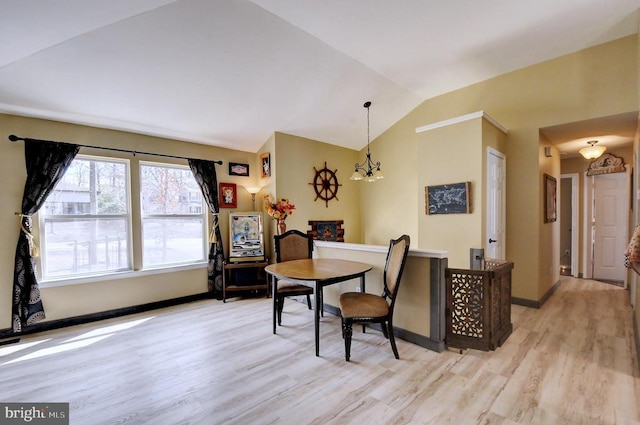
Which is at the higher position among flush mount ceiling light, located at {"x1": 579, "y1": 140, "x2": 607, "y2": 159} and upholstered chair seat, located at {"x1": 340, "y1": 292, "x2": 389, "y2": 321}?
flush mount ceiling light, located at {"x1": 579, "y1": 140, "x2": 607, "y2": 159}

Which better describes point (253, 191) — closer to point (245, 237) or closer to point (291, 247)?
point (245, 237)

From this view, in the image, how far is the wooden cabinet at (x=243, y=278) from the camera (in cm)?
433

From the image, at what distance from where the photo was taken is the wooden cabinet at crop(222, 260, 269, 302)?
4.33m

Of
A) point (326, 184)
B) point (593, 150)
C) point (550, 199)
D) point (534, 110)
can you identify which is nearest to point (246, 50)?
point (326, 184)

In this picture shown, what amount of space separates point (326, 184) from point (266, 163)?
1.27m

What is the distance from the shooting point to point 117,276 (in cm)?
372

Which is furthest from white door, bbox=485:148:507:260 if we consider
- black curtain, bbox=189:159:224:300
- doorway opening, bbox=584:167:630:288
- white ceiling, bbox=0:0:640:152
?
black curtain, bbox=189:159:224:300

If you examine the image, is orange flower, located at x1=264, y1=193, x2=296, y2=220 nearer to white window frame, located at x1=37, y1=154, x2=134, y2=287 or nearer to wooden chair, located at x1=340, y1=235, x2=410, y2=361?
white window frame, located at x1=37, y1=154, x2=134, y2=287

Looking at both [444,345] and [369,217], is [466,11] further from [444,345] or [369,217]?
[369,217]

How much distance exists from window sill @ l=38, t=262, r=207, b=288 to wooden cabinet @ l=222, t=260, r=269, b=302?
1.46 ft

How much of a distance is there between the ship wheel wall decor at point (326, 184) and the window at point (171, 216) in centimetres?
204

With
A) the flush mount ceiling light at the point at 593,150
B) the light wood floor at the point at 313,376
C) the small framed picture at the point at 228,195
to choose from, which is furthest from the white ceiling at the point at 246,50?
the light wood floor at the point at 313,376

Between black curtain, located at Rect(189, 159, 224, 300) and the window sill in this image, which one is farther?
black curtain, located at Rect(189, 159, 224, 300)

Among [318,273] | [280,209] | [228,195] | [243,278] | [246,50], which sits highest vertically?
[246,50]
